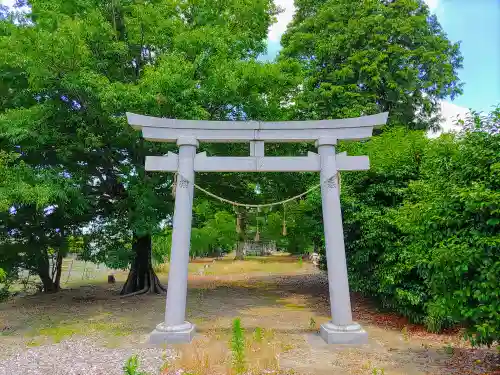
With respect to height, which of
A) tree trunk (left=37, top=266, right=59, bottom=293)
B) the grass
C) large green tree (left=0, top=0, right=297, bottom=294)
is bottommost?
the grass

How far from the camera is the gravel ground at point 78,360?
488 centimetres

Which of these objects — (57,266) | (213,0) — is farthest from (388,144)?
(57,266)

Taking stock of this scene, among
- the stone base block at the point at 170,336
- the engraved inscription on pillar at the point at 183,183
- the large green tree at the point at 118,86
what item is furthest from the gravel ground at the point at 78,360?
the large green tree at the point at 118,86

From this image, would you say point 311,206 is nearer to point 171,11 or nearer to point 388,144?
point 388,144

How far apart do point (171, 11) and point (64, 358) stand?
9179mm

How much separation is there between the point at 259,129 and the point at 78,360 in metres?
4.81

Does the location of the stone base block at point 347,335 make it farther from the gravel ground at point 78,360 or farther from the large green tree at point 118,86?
the large green tree at point 118,86

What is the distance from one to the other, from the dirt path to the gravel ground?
17 cm

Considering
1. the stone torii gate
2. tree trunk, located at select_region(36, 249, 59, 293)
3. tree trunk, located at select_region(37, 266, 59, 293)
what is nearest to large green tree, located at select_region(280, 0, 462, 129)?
the stone torii gate

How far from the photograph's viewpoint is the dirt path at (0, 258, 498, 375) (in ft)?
16.5

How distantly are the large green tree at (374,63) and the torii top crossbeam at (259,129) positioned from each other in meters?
6.32

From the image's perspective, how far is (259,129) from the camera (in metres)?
6.82

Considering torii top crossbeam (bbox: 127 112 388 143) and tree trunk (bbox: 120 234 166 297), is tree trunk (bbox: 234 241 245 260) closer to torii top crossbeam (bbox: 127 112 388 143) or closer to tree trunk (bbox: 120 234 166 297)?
tree trunk (bbox: 120 234 166 297)

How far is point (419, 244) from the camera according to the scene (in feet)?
16.9
